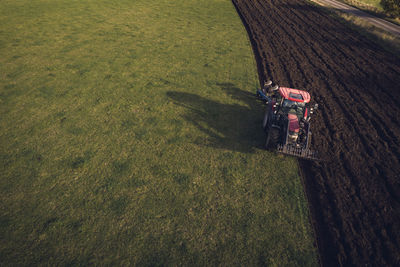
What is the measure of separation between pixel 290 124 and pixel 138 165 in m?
7.03

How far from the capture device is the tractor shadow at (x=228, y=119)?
1077 cm

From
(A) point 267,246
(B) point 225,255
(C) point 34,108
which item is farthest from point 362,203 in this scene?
(C) point 34,108

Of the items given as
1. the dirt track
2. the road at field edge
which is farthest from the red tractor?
the road at field edge

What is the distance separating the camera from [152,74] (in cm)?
1565

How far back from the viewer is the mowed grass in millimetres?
6926

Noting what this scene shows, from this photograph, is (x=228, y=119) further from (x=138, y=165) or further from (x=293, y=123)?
(x=138, y=165)

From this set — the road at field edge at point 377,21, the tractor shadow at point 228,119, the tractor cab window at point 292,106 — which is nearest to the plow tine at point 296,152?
the tractor shadow at point 228,119

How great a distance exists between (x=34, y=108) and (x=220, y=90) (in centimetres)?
1124

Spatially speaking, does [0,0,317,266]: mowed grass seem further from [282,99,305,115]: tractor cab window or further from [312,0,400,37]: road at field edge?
[312,0,400,37]: road at field edge

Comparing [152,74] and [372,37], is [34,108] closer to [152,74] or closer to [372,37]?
[152,74]

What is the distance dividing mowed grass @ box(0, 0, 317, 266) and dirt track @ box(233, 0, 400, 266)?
1.10m

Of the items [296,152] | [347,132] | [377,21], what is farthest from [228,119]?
[377,21]

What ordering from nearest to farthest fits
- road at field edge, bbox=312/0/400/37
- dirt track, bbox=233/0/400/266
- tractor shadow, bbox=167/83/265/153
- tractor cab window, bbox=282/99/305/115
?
dirt track, bbox=233/0/400/266 < tractor cab window, bbox=282/99/305/115 < tractor shadow, bbox=167/83/265/153 < road at field edge, bbox=312/0/400/37

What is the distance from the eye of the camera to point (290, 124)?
9.30 meters
